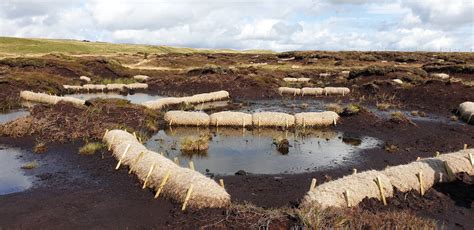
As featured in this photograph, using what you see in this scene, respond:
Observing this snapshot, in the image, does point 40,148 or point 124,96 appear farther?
point 124,96

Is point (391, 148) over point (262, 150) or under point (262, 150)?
over

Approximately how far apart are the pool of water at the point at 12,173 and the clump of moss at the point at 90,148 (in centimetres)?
269

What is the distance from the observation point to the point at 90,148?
67.4 feet

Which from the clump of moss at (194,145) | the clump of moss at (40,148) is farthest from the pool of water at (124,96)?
the clump of moss at (194,145)

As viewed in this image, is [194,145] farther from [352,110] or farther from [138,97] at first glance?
[138,97]

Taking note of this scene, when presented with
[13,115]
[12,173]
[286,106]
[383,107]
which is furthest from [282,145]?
[13,115]

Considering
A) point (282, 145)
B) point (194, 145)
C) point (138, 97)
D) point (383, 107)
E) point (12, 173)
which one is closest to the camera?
point (12, 173)

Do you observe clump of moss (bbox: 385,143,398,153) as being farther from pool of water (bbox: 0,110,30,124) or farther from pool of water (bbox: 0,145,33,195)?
pool of water (bbox: 0,110,30,124)

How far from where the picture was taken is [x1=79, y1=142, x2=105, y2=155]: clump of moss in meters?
20.4

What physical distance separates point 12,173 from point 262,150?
1192 centimetres

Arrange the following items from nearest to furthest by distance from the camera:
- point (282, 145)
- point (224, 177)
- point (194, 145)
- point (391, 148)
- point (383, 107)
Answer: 1. point (224, 177)
2. point (391, 148)
3. point (194, 145)
4. point (282, 145)
5. point (383, 107)

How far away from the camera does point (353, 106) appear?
30.2 m

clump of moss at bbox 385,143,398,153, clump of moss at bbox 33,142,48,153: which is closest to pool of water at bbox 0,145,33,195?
clump of moss at bbox 33,142,48,153

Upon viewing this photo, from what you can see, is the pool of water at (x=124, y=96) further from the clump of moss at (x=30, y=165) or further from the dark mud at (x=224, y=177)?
the clump of moss at (x=30, y=165)
